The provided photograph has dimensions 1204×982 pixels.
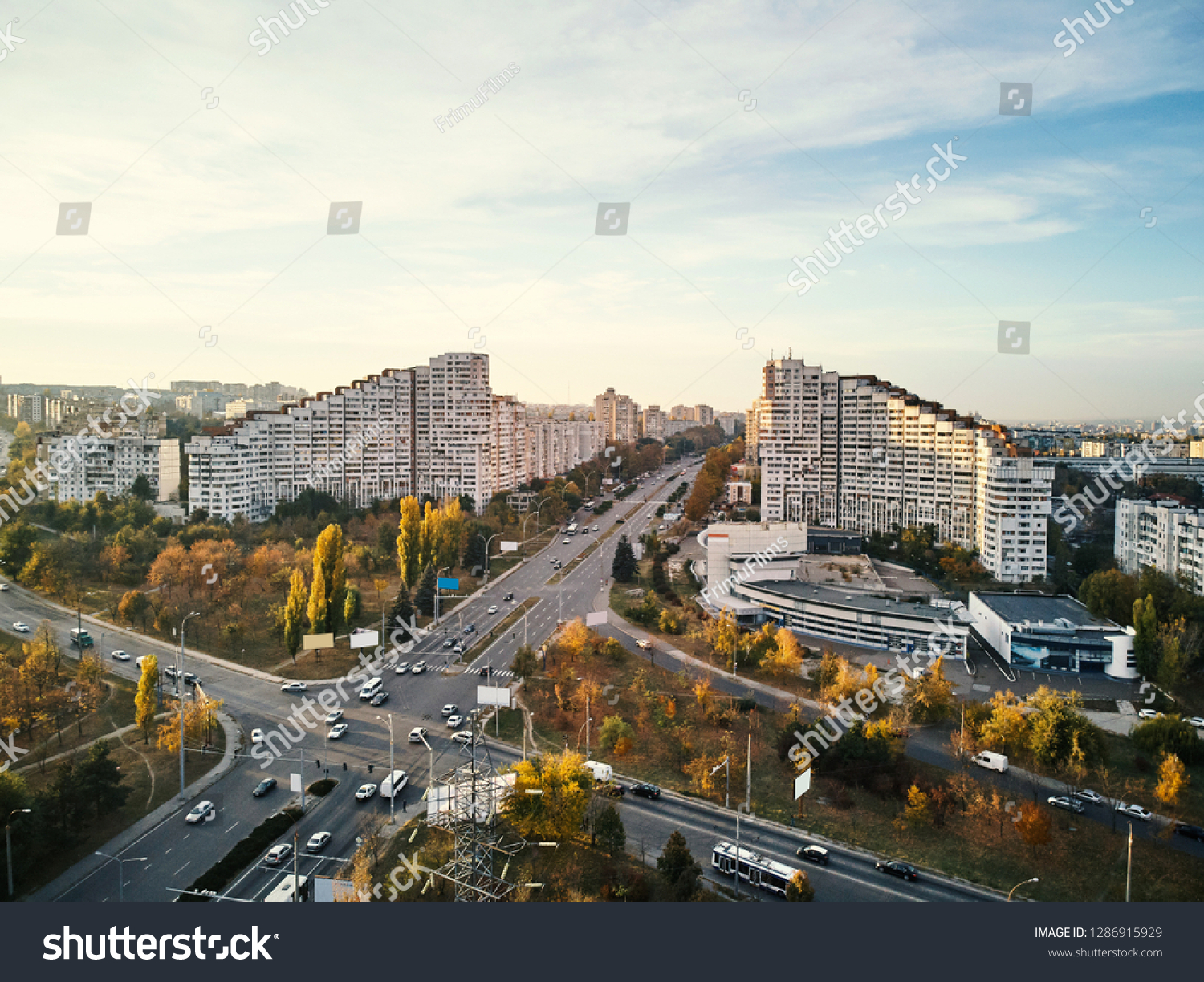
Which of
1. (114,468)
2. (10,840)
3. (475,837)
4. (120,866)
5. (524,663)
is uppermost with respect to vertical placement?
(114,468)

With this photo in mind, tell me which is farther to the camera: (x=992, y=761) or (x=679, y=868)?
(x=992, y=761)

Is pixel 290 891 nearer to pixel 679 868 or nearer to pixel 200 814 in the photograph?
pixel 200 814

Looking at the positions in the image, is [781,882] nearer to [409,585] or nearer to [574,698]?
[574,698]

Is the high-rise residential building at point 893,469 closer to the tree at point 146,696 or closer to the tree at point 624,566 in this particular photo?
the tree at point 624,566

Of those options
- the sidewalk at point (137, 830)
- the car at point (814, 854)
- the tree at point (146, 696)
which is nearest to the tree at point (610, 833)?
the car at point (814, 854)

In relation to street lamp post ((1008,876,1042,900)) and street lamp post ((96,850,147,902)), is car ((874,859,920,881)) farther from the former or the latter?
street lamp post ((96,850,147,902))

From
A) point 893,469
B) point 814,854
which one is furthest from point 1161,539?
point 814,854

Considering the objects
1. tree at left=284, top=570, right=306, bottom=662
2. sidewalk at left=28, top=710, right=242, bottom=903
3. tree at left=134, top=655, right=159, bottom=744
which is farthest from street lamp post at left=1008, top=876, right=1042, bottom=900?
tree at left=284, top=570, right=306, bottom=662
